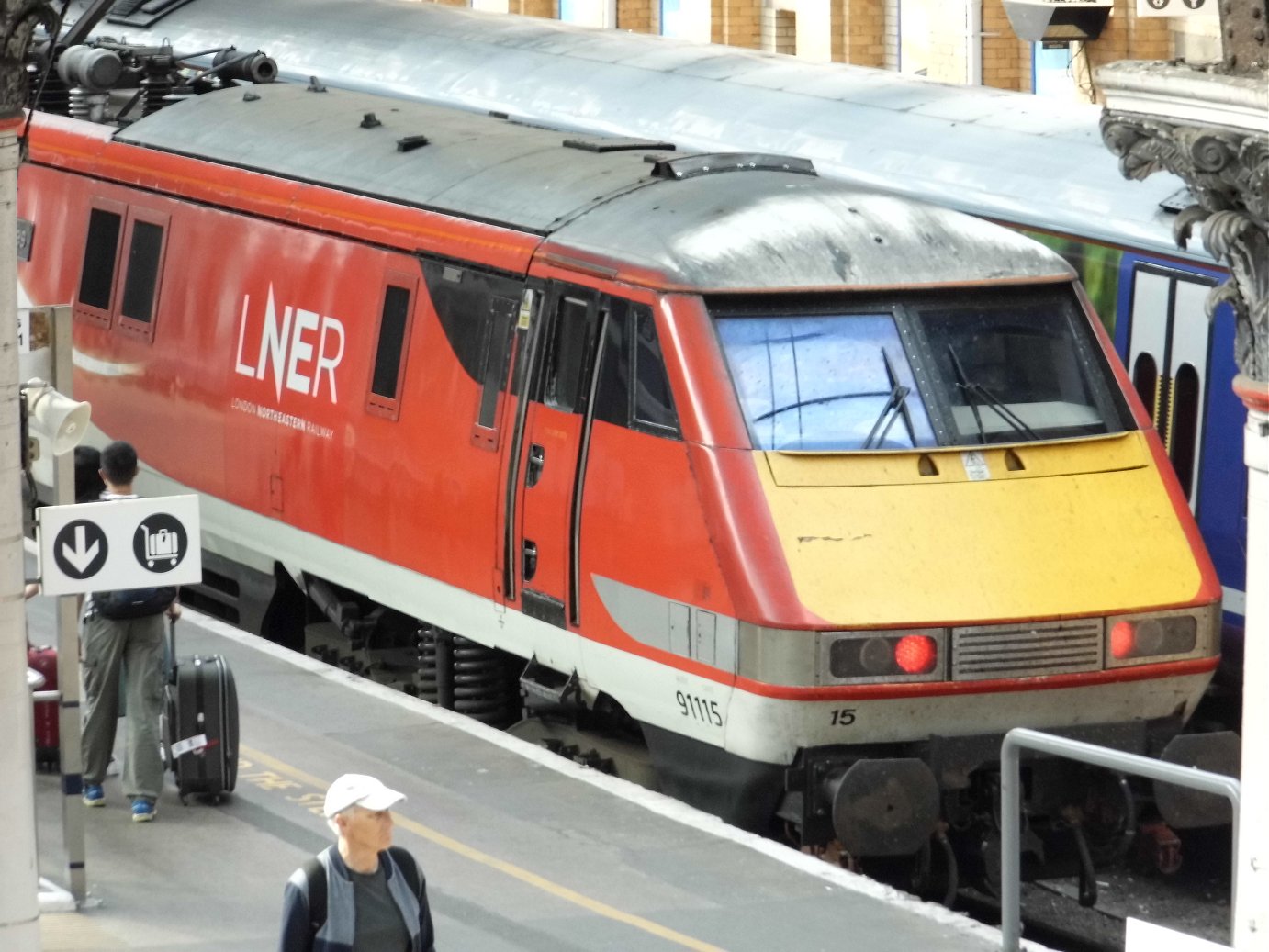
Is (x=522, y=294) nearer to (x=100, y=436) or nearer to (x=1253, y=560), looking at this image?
(x=100, y=436)

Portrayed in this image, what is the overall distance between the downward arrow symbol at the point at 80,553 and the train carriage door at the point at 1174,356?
221 inches

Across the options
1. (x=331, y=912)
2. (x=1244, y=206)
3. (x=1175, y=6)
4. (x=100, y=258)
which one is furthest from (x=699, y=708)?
(x=100, y=258)

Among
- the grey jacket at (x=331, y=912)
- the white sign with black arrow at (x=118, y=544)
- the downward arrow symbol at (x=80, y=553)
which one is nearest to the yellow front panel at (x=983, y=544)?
the white sign with black arrow at (x=118, y=544)

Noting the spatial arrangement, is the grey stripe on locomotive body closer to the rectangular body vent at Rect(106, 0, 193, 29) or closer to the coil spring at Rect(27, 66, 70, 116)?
the rectangular body vent at Rect(106, 0, 193, 29)

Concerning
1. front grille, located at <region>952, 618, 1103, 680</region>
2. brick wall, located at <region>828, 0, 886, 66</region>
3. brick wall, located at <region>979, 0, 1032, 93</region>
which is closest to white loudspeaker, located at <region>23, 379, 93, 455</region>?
front grille, located at <region>952, 618, 1103, 680</region>

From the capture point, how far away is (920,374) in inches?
412

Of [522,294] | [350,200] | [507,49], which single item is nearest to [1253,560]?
[522,294]

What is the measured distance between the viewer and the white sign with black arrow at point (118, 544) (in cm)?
866

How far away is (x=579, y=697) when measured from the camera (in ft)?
36.2

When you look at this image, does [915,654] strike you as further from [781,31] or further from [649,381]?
[781,31]

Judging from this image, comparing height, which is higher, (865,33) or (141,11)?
(141,11)

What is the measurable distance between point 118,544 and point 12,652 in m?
0.99

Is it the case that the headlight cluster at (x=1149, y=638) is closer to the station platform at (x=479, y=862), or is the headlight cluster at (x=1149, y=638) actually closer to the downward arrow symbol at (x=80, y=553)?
the station platform at (x=479, y=862)

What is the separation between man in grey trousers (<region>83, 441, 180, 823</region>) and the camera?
10.2 metres
